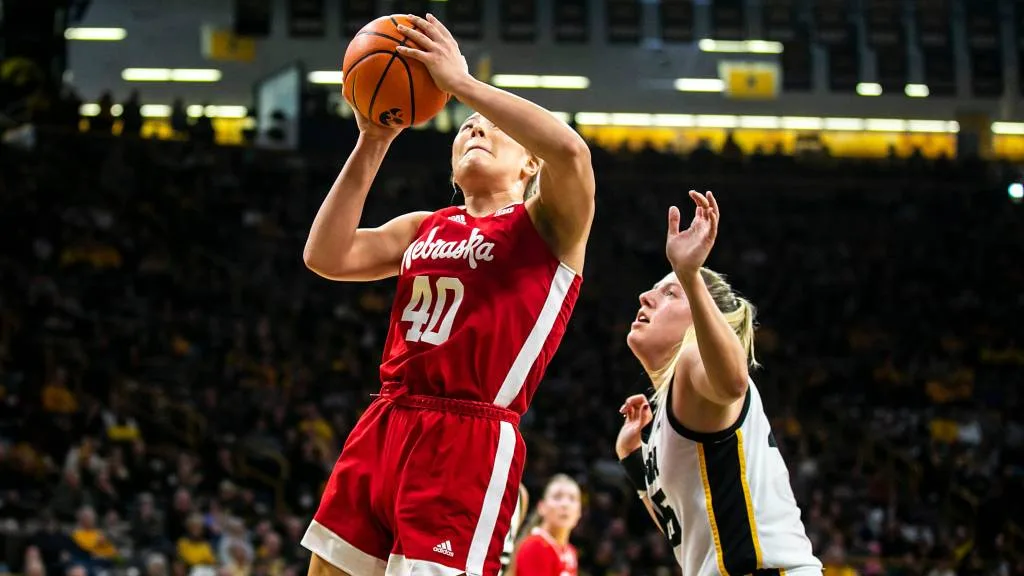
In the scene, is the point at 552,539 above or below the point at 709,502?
below

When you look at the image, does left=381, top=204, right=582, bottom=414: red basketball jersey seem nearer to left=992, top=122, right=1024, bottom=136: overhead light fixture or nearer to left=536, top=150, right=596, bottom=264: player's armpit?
left=536, top=150, right=596, bottom=264: player's armpit

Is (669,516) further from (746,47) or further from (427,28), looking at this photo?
(746,47)

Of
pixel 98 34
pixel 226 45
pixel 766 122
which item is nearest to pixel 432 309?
pixel 226 45

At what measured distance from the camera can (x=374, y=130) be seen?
11.7 feet

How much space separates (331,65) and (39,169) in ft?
26.1

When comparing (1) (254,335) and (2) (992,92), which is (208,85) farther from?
(2) (992,92)

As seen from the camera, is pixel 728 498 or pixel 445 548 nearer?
pixel 445 548

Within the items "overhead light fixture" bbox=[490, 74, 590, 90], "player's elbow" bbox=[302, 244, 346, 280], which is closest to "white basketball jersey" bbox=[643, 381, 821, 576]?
"player's elbow" bbox=[302, 244, 346, 280]

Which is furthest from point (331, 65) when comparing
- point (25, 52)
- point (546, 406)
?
point (546, 406)

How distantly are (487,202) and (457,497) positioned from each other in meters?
0.88

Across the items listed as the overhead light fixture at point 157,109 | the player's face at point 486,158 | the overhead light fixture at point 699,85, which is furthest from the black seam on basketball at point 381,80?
the overhead light fixture at point 699,85

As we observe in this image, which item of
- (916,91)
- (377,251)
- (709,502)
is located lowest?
(709,502)

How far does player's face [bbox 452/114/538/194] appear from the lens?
3518mm

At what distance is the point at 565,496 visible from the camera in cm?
683
